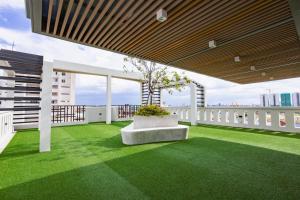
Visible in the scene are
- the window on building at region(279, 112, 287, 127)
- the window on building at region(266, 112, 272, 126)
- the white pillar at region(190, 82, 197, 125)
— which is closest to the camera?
the window on building at region(279, 112, 287, 127)

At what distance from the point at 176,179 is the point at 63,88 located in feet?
150

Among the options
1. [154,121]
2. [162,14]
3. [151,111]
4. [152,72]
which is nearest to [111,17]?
[162,14]

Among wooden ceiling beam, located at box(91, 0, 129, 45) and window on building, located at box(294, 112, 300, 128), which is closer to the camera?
wooden ceiling beam, located at box(91, 0, 129, 45)

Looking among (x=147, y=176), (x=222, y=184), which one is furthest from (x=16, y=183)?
(x=222, y=184)

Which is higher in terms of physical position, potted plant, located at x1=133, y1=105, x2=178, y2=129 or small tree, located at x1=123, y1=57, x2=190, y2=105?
small tree, located at x1=123, y1=57, x2=190, y2=105

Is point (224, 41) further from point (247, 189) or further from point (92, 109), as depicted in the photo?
point (92, 109)

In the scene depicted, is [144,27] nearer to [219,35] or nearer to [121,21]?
[121,21]

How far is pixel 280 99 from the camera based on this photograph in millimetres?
7992

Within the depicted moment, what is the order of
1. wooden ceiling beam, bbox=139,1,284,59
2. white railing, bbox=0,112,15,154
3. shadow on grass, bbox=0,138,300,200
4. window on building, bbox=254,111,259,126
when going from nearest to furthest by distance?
1. shadow on grass, bbox=0,138,300,200
2. wooden ceiling beam, bbox=139,1,284,59
3. white railing, bbox=0,112,15,154
4. window on building, bbox=254,111,259,126

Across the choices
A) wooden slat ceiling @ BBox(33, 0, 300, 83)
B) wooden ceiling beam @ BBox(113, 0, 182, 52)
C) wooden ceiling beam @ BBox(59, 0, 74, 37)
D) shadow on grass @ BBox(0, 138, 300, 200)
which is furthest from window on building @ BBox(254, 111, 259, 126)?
wooden ceiling beam @ BBox(59, 0, 74, 37)

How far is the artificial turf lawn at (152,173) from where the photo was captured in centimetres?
179

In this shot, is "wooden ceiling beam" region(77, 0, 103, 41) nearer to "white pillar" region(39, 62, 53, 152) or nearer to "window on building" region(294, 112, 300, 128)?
"white pillar" region(39, 62, 53, 152)

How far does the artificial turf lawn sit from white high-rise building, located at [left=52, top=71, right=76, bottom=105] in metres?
42.2

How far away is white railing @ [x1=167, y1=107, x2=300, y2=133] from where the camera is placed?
18.3ft
